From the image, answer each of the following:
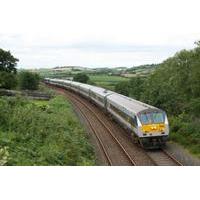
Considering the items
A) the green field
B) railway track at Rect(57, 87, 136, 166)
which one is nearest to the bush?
railway track at Rect(57, 87, 136, 166)

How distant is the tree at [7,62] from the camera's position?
2218 inches

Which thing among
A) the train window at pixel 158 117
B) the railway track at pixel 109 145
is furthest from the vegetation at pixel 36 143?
the train window at pixel 158 117

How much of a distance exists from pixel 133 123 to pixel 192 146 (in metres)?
3.88

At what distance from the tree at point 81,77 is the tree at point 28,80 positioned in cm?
3915

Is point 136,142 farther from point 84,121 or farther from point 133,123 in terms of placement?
point 84,121

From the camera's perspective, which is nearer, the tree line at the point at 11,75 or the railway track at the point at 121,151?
the railway track at the point at 121,151

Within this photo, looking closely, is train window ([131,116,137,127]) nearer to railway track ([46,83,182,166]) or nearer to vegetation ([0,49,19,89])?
railway track ([46,83,182,166])

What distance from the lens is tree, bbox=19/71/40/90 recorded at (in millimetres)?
65562

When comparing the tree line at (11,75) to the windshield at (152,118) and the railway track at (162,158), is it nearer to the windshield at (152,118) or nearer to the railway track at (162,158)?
the windshield at (152,118)

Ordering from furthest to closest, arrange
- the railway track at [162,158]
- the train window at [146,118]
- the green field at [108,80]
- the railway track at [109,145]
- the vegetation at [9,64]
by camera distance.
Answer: the green field at [108,80] → the vegetation at [9,64] → the train window at [146,118] → the railway track at [109,145] → the railway track at [162,158]

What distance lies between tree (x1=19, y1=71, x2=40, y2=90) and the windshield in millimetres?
37907

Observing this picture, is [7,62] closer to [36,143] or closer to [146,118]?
[146,118]
